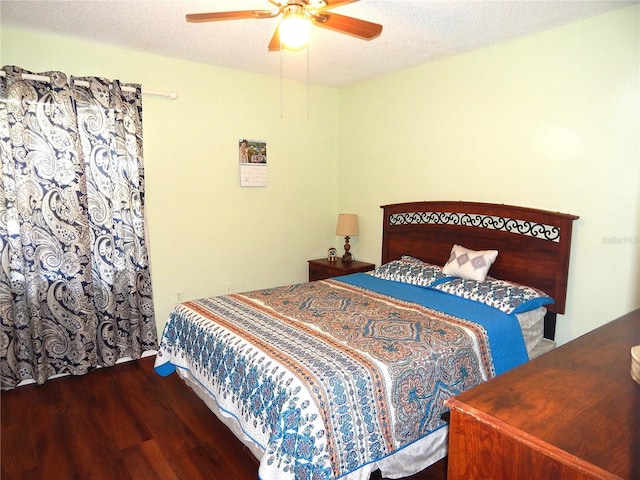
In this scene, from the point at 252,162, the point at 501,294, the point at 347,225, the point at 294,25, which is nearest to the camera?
the point at 294,25

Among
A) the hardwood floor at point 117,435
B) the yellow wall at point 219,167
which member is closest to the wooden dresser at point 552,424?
the hardwood floor at point 117,435

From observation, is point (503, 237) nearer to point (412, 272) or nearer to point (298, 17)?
point (412, 272)

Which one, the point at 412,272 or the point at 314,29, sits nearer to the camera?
the point at 314,29

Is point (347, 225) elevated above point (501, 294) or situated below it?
above

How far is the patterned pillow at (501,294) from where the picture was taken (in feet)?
8.56

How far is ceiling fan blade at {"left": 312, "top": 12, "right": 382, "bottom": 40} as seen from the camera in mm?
2002

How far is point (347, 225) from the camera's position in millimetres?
4262

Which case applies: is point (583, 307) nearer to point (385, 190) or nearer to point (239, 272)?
point (385, 190)

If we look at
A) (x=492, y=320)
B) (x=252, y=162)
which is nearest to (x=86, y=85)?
(x=252, y=162)

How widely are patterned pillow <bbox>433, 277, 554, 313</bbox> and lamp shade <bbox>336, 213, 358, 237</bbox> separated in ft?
4.77

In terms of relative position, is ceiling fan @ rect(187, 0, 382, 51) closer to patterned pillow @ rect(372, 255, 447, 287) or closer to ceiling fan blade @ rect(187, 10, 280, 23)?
ceiling fan blade @ rect(187, 10, 280, 23)

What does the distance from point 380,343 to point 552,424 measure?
1140mm

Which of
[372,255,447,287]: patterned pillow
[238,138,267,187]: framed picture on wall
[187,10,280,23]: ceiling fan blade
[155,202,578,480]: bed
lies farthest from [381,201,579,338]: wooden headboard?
[187,10,280,23]: ceiling fan blade

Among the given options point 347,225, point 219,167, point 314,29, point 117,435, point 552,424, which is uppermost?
point 314,29
